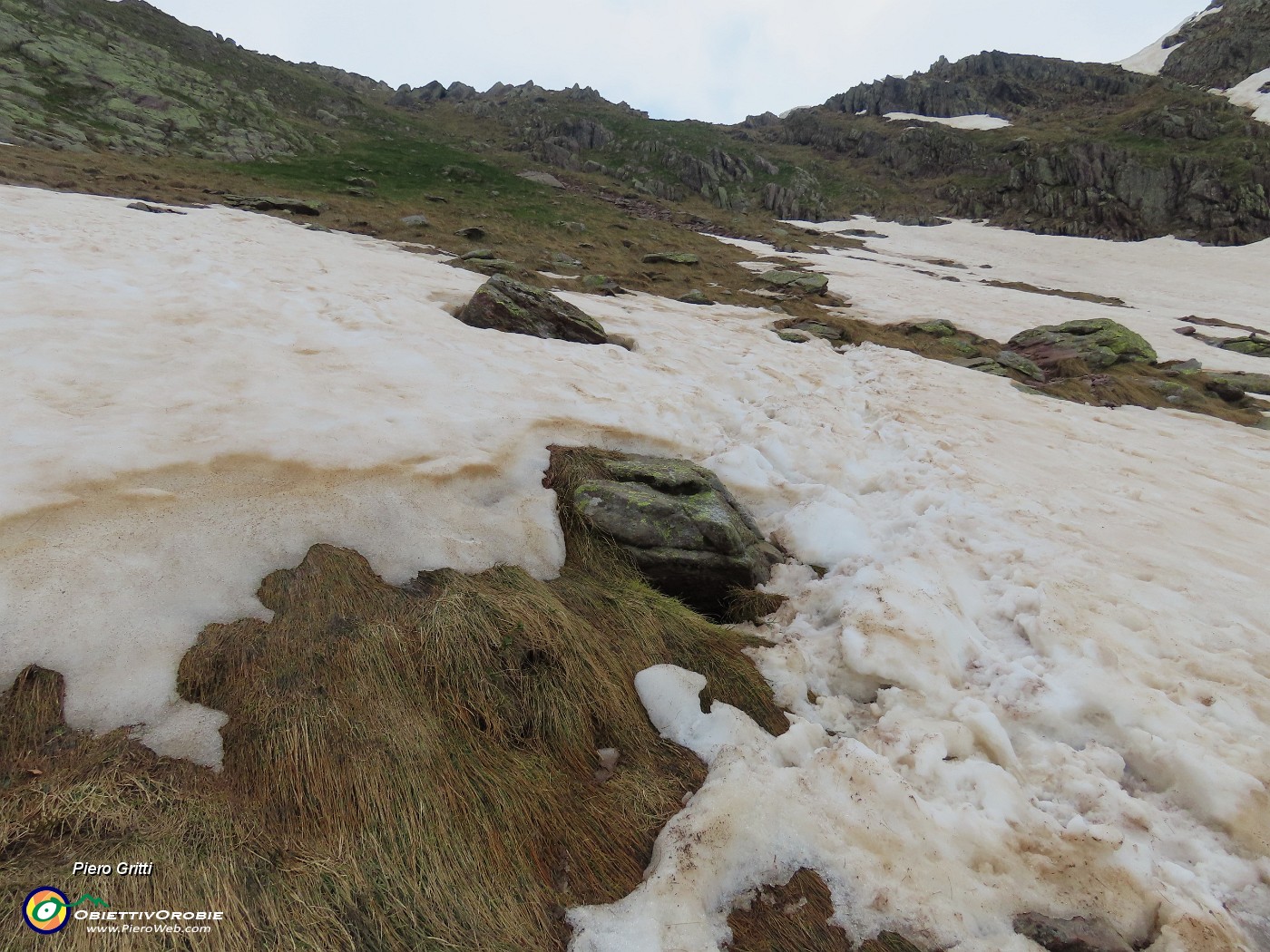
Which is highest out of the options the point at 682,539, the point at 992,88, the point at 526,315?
the point at 992,88

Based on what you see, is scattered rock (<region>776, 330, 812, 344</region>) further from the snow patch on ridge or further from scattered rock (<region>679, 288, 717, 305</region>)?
the snow patch on ridge

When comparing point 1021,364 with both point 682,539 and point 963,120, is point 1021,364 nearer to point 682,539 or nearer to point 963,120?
point 682,539

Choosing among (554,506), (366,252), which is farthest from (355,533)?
(366,252)

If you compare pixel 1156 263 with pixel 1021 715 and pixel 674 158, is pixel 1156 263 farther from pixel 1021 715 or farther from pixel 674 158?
pixel 1021 715

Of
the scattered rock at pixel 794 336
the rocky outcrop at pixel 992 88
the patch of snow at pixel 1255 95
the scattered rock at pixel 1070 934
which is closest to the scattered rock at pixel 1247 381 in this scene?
the scattered rock at pixel 794 336

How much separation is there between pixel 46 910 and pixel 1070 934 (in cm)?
510

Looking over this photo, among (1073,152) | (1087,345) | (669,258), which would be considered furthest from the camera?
(1073,152)

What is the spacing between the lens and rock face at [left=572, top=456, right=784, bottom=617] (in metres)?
6.02

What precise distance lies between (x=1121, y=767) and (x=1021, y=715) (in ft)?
2.18

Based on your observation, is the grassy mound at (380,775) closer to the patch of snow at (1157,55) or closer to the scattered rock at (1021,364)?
the scattered rock at (1021,364)

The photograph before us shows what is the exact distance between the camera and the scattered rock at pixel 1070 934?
3.10 metres

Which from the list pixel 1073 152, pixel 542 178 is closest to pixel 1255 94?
pixel 1073 152

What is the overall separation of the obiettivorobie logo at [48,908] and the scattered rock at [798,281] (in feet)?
88.5

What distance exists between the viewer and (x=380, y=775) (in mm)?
3438
